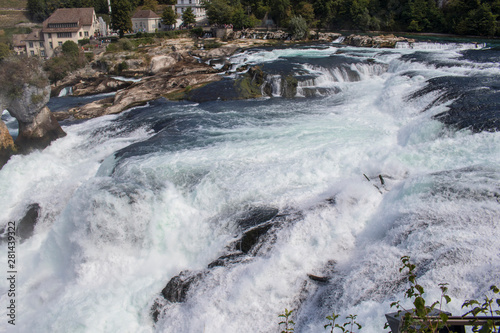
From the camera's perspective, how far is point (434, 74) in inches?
711

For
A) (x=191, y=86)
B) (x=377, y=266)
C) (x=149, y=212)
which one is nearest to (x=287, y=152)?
(x=149, y=212)

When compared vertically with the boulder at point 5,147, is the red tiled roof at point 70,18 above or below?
above

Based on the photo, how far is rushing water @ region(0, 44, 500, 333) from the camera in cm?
630

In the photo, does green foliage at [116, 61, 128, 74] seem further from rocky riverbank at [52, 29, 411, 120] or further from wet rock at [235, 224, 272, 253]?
wet rock at [235, 224, 272, 253]

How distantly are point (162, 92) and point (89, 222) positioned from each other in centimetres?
1544

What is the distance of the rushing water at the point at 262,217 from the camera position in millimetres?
6305

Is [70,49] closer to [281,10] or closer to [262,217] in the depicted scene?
[281,10]

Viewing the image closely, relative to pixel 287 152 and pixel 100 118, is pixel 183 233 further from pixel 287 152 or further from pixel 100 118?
pixel 100 118

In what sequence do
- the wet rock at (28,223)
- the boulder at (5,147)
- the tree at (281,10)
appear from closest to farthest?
the wet rock at (28,223)
the boulder at (5,147)
the tree at (281,10)

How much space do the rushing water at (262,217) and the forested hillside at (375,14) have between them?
27.3 metres

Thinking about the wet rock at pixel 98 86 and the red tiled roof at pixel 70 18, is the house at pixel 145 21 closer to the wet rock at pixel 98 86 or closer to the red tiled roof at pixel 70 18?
the red tiled roof at pixel 70 18

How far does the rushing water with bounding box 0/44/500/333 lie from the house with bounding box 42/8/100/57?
38.0 meters

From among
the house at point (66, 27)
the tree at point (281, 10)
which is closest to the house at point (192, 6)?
the tree at point (281, 10)

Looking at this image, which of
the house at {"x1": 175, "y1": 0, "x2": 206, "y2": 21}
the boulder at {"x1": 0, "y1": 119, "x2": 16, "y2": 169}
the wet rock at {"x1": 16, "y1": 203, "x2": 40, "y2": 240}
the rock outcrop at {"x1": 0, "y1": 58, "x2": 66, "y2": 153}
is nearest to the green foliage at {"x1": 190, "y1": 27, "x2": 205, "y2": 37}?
the house at {"x1": 175, "y1": 0, "x2": 206, "y2": 21}
